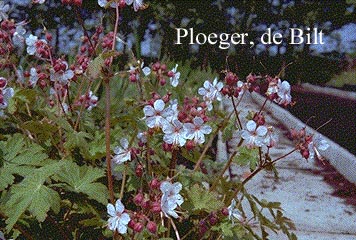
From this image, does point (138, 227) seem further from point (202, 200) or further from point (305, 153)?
point (305, 153)

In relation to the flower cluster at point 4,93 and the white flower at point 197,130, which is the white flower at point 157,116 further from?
the flower cluster at point 4,93

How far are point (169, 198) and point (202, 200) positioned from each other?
335 mm

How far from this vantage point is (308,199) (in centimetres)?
356

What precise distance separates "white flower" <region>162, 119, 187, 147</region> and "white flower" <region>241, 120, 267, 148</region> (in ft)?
0.63

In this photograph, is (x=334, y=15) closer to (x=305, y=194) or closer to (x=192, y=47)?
(x=192, y=47)

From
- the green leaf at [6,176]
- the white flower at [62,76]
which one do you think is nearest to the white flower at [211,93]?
the white flower at [62,76]

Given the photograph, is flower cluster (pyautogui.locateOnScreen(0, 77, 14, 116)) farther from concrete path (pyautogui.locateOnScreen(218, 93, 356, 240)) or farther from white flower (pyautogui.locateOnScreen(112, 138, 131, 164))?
concrete path (pyautogui.locateOnScreen(218, 93, 356, 240))

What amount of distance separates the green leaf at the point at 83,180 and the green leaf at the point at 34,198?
0.14 meters

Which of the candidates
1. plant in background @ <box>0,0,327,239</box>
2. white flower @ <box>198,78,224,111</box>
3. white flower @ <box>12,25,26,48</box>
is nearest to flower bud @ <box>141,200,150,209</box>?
plant in background @ <box>0,0,327,239</box>

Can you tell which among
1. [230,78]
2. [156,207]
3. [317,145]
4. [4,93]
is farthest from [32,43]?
[317,145]

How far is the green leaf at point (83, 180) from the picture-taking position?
1862mm

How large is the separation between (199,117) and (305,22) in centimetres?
2118

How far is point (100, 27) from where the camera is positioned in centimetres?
253

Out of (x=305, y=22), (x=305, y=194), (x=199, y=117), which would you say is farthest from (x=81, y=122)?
(x=305, y=22)
